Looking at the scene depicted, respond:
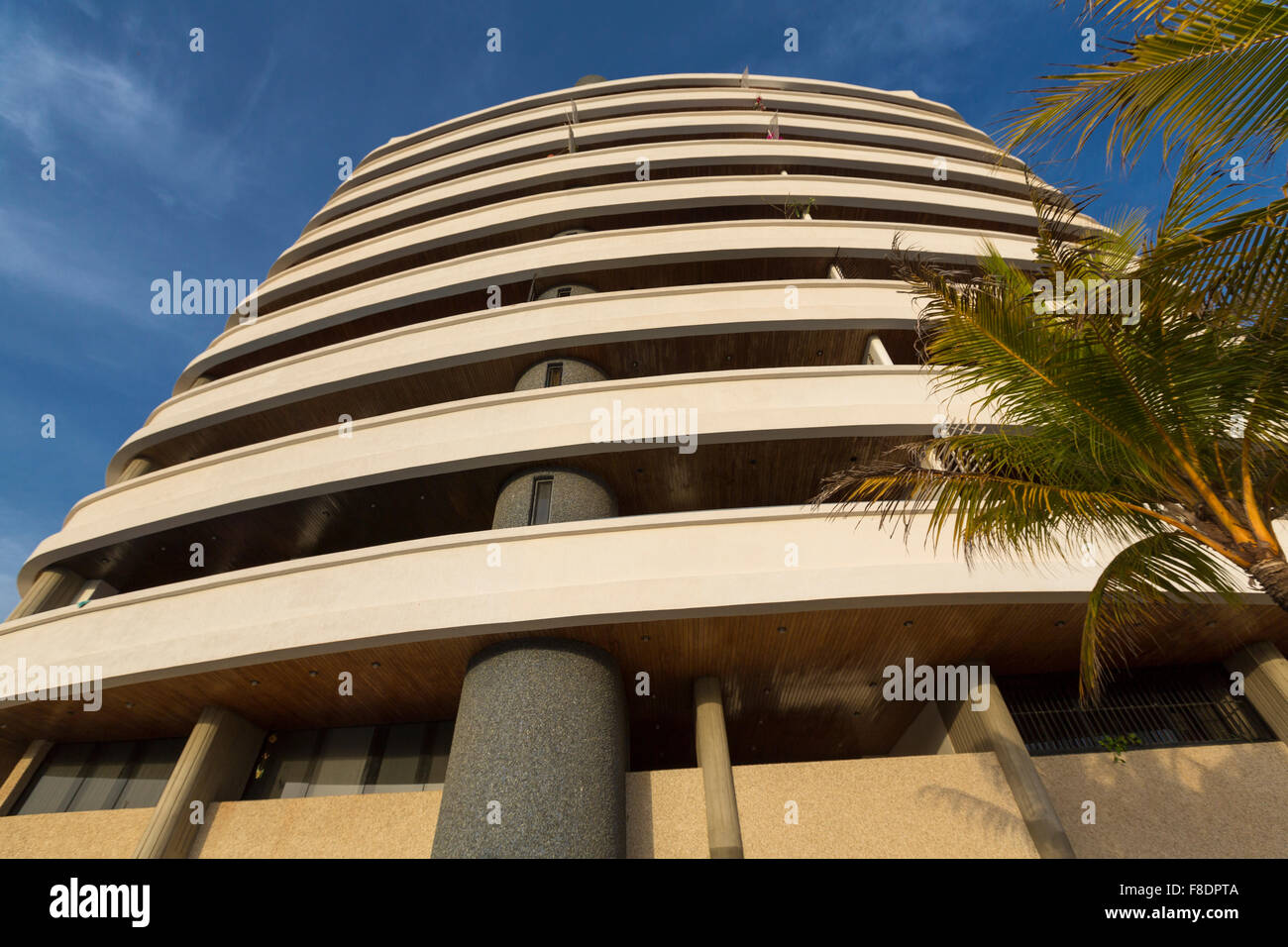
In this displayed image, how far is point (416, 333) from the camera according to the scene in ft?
46.5

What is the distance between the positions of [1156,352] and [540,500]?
28.1 feet

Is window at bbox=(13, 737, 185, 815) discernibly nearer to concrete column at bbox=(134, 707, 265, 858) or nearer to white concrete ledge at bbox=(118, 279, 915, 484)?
concrete column at bbox=(134, 707, 265, 858)

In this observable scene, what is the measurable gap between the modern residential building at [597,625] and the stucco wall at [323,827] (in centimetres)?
5

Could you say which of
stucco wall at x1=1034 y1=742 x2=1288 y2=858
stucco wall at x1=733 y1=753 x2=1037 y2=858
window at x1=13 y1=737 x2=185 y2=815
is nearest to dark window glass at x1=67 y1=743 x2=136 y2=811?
window at x1=13 y1=737 x2=185 y2=815

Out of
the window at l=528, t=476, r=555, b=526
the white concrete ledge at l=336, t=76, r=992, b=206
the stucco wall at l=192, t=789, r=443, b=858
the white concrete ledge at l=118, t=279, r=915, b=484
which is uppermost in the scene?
the white concrete ledge at l=336, t=76, r=992, b=206

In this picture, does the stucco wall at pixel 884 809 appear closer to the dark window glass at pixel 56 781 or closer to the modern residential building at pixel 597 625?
the modern residential building at pixel 597 625

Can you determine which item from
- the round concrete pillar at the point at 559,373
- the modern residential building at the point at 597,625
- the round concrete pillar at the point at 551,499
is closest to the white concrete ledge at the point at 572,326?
the modern residential building at the point at 597,625

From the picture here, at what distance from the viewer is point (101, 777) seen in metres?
11.6

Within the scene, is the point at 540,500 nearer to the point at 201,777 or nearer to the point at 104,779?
the point at 201,777

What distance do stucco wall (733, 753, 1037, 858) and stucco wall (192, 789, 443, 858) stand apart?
4984 mm

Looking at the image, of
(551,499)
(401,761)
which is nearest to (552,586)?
(551,499)

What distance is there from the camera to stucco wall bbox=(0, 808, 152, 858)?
1005 centimetres

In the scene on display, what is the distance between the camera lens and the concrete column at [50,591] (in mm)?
12727
